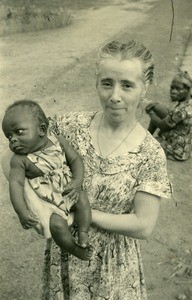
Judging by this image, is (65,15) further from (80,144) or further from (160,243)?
(80,144)

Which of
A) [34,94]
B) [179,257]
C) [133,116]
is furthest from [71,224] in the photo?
[34,94]

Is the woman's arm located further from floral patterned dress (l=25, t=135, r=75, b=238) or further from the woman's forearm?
floral patterned dress (l=25, t=135, r=75, b=238)

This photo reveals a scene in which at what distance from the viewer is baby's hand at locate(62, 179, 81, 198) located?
7.21 ft

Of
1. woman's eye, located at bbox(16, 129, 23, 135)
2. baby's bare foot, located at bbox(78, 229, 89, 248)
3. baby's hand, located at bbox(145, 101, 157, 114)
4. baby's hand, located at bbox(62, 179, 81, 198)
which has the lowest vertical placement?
baby's hand, located at bbox(145, 101, 157, 114)

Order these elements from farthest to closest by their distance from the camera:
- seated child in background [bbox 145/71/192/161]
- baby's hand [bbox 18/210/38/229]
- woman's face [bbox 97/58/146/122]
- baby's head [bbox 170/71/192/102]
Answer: seated child in background [bbox 145/71/192/161]
baby's head [bbox 170/71/192/102]
woman's face [bbox 97/58/146/122]
baby's hand [bbox 18/210/38/229]

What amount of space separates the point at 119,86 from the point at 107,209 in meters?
0.61

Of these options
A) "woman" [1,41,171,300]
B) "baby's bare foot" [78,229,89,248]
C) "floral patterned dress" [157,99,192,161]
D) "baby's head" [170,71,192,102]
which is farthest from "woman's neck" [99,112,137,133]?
"floral patterned dress" [157,99,192,161]

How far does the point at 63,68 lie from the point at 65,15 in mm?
3240

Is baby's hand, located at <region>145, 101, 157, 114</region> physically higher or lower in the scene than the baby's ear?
lower


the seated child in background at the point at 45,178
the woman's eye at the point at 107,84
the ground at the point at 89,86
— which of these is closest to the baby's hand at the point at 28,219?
the seated child in background at the point at 45,178

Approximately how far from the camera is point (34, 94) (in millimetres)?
7684

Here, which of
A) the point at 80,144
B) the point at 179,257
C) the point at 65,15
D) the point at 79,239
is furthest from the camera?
the point at 65,15

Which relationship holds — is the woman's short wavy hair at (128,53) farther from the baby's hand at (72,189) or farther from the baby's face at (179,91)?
the baby's face at (179,91)

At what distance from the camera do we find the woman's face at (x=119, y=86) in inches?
87.0
